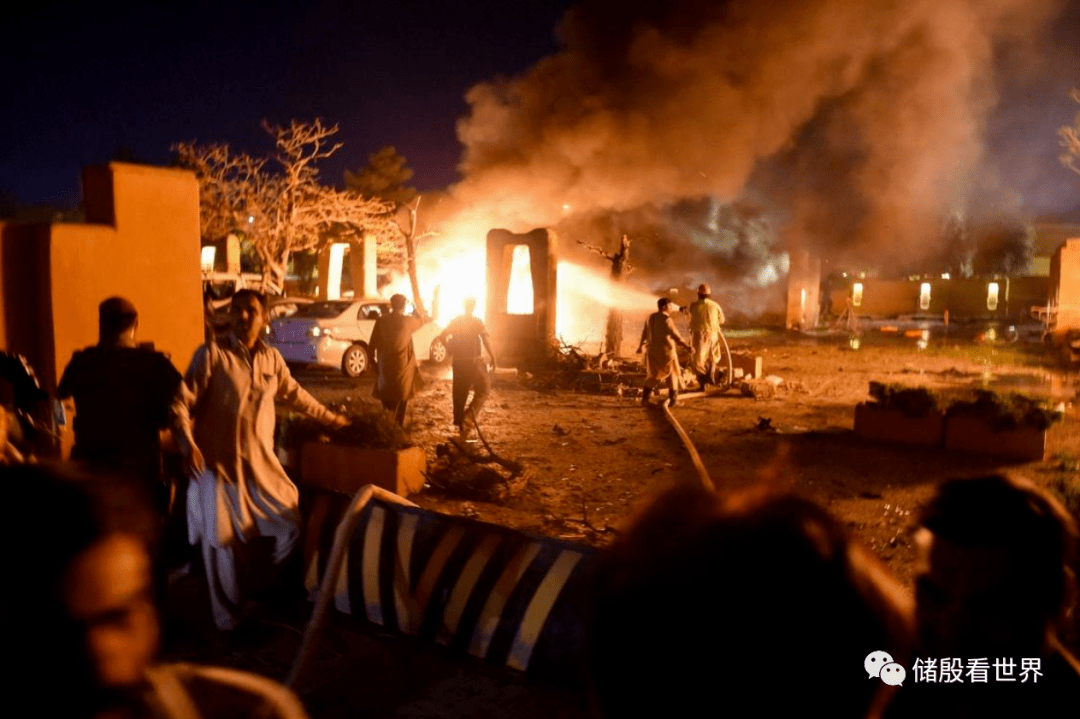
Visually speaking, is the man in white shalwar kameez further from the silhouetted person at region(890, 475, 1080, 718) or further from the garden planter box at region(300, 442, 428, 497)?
the silhouetted person at region(890, 475, 1080, 718)

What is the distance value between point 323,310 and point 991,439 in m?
11.1

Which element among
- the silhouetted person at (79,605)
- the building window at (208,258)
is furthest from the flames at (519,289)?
the silhouetted person at (79,605)

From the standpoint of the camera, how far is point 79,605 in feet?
3.49

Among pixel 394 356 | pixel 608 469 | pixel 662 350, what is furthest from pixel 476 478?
pixel 662 350

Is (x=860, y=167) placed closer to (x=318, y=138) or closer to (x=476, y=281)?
(x=476, y=281)

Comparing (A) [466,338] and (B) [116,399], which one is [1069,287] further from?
(B) [116,399]

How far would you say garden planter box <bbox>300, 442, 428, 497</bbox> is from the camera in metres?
6.70

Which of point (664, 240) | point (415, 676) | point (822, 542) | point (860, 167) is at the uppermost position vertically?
point (860, 167)

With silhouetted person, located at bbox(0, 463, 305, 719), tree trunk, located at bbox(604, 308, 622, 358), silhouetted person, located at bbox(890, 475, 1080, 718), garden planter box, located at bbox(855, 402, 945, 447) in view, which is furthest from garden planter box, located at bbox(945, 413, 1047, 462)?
tree trunk, located at bbox(604, 308, 622, 358)

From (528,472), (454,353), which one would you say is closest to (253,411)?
(528,472)

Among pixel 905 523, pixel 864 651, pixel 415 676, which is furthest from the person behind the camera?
pixel 905 523

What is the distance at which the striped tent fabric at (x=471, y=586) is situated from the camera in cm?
381

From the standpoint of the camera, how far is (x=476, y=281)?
22.2 m

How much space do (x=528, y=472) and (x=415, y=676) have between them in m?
3.80
